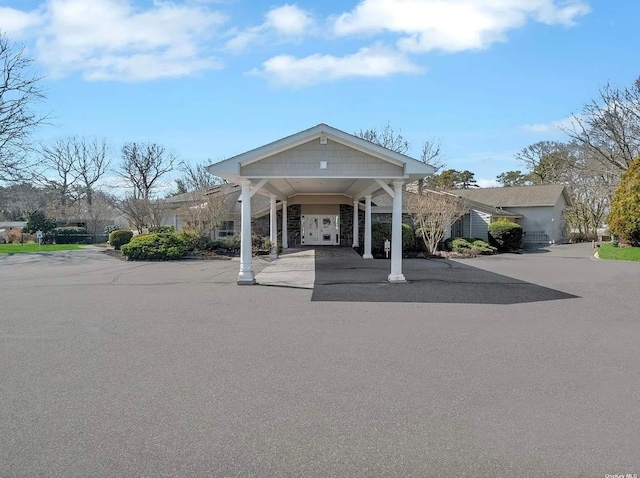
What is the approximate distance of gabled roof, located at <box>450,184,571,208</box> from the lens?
32938 millimetres

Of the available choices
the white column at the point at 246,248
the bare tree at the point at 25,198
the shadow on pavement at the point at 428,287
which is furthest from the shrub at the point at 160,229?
the bare tree at the point at 25,198

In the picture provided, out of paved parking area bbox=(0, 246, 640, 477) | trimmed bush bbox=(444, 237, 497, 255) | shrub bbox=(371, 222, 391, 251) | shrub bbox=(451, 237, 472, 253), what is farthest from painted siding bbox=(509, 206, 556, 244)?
paved parking area bbox=(0, 246, 640, 477)

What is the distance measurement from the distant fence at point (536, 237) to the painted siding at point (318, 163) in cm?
2486

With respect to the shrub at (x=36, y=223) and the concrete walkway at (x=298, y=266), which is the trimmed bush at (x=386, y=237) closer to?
the concrete walkway at (x=298, y=266)

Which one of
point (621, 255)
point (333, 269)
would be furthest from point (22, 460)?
point (621, 255)

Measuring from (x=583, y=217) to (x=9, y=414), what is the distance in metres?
44.4

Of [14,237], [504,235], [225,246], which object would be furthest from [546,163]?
[14,237]

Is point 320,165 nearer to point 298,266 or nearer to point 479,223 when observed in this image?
point 298,266

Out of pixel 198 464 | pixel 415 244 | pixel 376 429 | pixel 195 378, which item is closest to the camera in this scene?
pixel 198 464

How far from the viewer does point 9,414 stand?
391 centimetres

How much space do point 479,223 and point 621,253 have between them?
9.86 m

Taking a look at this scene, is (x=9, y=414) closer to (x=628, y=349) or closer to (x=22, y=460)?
(x=22, y=460)

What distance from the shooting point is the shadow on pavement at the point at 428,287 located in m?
10.1

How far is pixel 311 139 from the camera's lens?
39.4 feet
